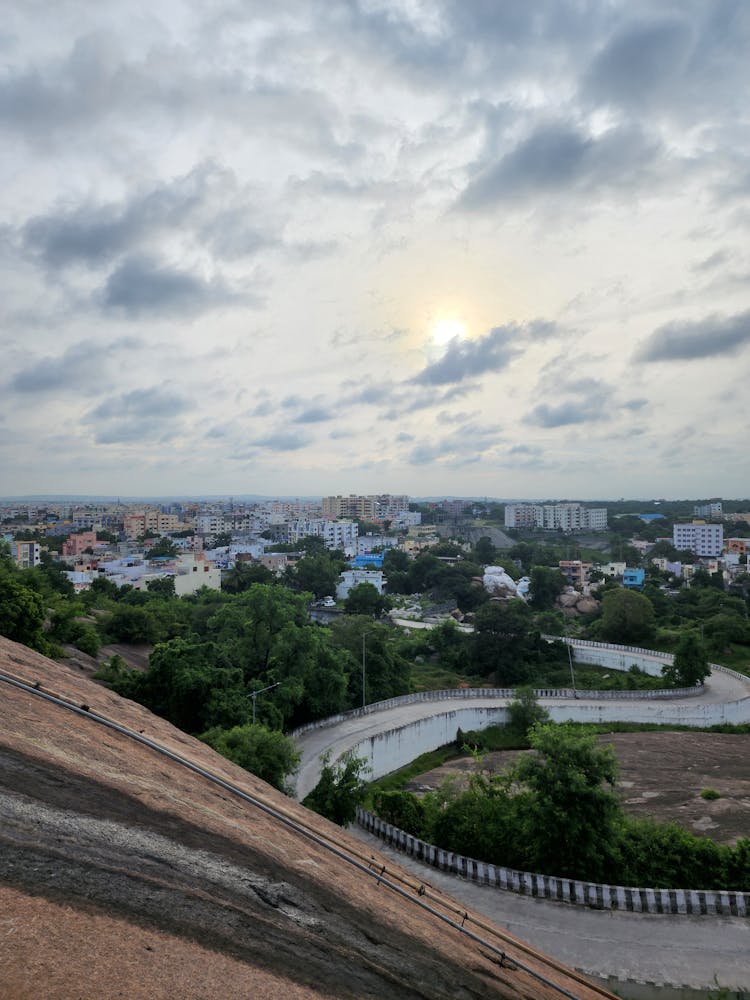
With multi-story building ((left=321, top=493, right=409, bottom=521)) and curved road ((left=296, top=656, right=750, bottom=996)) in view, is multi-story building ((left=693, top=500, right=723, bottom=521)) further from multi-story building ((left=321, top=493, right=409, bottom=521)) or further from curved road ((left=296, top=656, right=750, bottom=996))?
curved road ((left=296, top=656, right=750, bottom=996))

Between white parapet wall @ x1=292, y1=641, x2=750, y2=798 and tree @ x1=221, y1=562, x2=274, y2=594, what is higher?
tree @ x1=221, y1=562, x2=274, y2=594

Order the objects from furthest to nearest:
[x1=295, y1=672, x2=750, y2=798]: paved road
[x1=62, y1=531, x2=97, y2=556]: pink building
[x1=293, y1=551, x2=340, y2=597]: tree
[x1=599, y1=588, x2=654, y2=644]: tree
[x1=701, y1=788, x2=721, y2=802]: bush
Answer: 1. [x1=62, y1=531, x2=97, y2=556]: pink building
2. [x1=293, y1=551, x2=340, y2=597]: tree
3. [x1=599, y1=588, x2=654, y2=644]: tree
4. [x1=295, y1=672, x2=750, y2=798]: paved road
5. [x1=701, y1=788, x2=721, y2=802]: bush

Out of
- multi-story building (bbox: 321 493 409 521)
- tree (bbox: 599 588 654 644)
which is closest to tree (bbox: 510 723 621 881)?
tree (bbox: 599 588 654 644)

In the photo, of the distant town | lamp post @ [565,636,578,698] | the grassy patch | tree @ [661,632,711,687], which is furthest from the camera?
the distant town

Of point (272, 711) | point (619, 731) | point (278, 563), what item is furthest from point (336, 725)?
point (278, 563)

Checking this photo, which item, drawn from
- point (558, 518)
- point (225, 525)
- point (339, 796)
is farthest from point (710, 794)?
point (558, 518)

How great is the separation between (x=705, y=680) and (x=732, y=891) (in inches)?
995

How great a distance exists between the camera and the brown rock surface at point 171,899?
5091 mm

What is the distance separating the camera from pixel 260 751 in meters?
17.1

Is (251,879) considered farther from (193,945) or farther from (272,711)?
(272,711)

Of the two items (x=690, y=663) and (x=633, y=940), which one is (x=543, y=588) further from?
(x=633, y=940)

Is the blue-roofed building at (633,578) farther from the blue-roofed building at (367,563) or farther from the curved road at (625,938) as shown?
the curved road at (625,938)

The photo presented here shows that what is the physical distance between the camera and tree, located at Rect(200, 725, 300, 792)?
1641 centimetres

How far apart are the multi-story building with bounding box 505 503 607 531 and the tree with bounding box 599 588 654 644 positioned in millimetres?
105920
